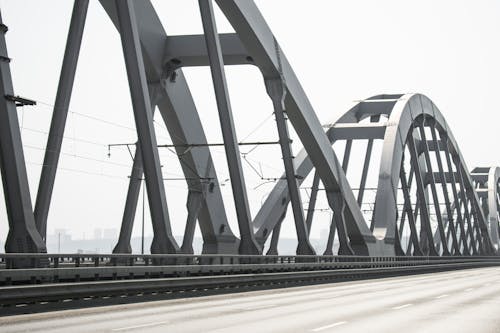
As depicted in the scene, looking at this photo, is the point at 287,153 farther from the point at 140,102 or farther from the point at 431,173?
the point at 431,173

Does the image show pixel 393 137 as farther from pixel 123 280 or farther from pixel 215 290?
pixel 123 280

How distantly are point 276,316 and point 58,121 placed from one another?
799cm

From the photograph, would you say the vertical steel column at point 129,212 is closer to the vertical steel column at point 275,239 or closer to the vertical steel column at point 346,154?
the vertical steel column at point 275,239

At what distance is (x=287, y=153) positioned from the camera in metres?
33.7

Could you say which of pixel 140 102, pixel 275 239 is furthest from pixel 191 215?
pixel 275 239

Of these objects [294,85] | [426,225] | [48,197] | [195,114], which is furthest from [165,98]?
[426,225]

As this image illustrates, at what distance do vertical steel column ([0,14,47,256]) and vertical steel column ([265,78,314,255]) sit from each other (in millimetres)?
16114

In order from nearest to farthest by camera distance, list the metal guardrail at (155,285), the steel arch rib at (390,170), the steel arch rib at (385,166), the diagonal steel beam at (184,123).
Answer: the metal guardrail at (155,285), the diagonal steel beam at (184,123), the steel arch rib at (385,166), the steel arch rib at (390,170)

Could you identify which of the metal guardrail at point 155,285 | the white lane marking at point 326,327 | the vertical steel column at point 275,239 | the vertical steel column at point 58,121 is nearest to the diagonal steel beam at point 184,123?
the metal guardrail at point 155,285

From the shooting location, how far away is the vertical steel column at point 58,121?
69.3 ft

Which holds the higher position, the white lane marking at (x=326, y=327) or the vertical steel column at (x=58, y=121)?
the vertical steel column at (x=58, y=121)

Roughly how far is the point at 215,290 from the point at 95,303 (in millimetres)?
7024

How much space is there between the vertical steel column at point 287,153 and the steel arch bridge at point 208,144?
0.04 meters

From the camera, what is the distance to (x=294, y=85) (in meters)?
37.5
